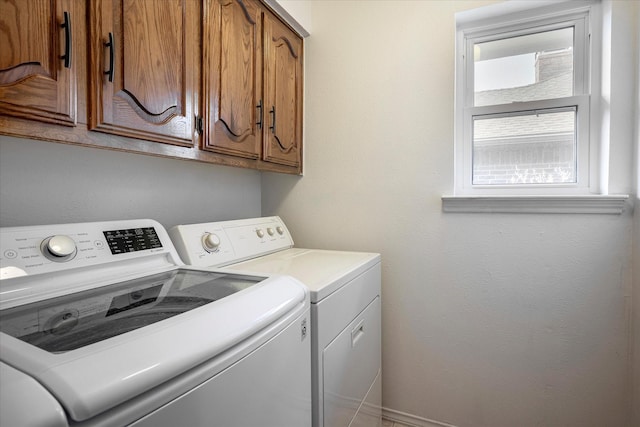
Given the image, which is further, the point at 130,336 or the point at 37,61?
the point at 37,61

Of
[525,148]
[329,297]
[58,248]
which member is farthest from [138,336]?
[525,148]

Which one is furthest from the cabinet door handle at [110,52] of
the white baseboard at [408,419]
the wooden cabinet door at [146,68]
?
the white baseboard at [408,419]

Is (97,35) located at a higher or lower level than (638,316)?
higher

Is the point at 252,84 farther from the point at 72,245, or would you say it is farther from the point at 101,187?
the point at 72,245

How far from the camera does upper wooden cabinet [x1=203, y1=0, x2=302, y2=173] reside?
129 cm

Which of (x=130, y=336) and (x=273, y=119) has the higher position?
(x=273, y=119)

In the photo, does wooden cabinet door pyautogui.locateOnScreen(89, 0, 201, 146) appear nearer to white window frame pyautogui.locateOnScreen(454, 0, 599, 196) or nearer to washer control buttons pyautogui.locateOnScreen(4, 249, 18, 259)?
washer control buttons pyautogui.locateOnScreen(4, 249, 18, 259)

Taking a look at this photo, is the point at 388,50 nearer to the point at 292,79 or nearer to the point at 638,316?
the point at 292,79

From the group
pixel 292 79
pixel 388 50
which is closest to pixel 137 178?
pixel 292 79

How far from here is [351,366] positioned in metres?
1.37

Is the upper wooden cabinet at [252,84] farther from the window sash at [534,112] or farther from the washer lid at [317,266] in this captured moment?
the window sash at [534,112]

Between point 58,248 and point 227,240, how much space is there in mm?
656

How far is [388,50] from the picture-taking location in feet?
5.78

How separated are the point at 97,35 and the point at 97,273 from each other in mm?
655
